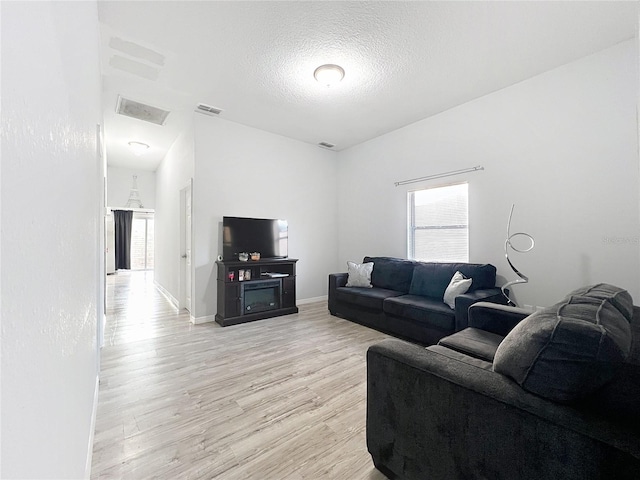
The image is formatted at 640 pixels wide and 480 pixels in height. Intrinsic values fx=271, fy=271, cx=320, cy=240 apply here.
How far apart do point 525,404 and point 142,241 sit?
12197 millimetres

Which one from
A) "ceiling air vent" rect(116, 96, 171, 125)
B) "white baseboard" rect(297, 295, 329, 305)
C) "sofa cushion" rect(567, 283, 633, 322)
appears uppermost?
"ceiling air vent" rect(116, 96, 171, 125)

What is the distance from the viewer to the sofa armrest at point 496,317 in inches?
82.3

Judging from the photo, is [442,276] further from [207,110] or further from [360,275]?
[207,110]

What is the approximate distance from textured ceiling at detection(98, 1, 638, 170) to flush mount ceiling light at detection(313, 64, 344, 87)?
8 cm

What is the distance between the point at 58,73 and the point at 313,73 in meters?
2.76

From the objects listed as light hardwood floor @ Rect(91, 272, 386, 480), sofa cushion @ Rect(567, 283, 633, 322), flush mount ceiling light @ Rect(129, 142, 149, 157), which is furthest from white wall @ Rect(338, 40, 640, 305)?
flush mount ceiling light @ Rect(129, 142, 149, 157)

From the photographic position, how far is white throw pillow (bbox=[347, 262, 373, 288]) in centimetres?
433

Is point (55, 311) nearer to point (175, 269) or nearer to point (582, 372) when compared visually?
point (582, 372)

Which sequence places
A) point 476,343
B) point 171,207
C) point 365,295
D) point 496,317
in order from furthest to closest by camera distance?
1. point 171,207
2. point 365,295
3. point 496,317
4. point 476,343

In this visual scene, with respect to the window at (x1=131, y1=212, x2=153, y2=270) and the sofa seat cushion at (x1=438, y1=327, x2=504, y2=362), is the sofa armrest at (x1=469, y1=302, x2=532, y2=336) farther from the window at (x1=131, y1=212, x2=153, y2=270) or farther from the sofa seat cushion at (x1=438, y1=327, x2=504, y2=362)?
the window at (x1=131, y1=212, x2=153, y2=270)

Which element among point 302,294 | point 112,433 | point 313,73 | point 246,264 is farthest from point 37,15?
point 302,294

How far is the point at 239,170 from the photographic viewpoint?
4.51m

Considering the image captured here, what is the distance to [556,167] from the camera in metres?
3.02

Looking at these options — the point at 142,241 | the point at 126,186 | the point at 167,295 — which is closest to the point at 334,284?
the point at 167,295
